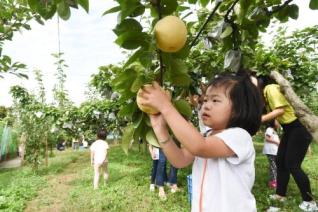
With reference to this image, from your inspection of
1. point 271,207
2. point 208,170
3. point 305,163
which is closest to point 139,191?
point 271,207

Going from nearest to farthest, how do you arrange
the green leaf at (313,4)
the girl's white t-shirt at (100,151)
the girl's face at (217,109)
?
the girl's face at (217,109) → the green leaf at (313,4) → the girl's white t-shirt at (100,151)

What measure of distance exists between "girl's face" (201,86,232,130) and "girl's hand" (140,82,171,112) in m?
0.24

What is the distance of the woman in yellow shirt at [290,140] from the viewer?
133 inches

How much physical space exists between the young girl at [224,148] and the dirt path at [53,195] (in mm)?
4286

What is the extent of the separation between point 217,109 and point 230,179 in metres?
0.23

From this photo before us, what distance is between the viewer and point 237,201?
1207 millimetres

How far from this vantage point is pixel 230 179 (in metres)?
1.21

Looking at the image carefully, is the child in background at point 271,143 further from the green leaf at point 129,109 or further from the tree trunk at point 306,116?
the green leaf at point 129,109

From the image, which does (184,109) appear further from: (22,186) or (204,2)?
(22,186)

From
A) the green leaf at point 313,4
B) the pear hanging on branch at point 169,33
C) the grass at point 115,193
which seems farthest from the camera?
the grass at point 115,193

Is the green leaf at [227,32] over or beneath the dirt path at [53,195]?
over

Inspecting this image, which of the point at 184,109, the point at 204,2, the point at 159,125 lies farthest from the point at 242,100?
the point at 204,2

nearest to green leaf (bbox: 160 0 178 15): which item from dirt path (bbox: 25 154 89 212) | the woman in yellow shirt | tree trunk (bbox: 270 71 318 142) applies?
tree trunk (bbox: 270 71 318 142)

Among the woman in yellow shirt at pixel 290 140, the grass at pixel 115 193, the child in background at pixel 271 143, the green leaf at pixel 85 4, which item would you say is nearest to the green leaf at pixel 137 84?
the green leaf at pixel 85 4
